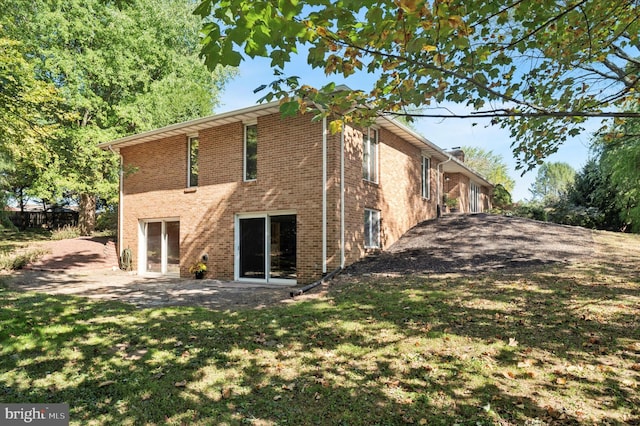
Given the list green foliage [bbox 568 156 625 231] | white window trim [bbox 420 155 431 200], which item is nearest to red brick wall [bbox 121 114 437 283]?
white window trim [bbox 420 155 431 200]

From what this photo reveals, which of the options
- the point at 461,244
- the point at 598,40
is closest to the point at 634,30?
Result: the point at 598,40

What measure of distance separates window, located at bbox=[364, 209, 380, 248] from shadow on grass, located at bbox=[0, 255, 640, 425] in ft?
18.5

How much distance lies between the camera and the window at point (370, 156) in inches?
508

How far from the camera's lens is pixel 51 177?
1989 centimetres

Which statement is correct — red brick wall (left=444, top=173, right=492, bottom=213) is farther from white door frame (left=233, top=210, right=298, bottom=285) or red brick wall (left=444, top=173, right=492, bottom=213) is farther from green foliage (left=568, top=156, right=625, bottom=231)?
white door frame (left=233, top=210, right=298, bottom=285)

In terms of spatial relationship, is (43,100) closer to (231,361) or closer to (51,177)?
(51,177)

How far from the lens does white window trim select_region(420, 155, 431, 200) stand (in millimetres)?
17587

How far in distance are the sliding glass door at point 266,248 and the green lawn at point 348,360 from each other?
4.32 m

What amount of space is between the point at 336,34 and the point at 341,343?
3891 mm

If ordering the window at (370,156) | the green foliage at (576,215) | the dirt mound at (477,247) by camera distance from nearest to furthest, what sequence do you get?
1. the dirt mound at (477,247)
2. the window at (370,156)
3. the green foliage at (576,215)

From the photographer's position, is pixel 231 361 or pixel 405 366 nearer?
pixel 405 366

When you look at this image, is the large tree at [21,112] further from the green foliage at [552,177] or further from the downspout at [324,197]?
the green foliage at [552,177]

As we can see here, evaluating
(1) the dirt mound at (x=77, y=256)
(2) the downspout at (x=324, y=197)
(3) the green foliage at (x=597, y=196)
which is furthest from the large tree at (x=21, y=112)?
(3) the green foliage at (x=597, y=196)

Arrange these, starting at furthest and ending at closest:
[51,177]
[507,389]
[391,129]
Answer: [51,177], [391,129], [507,389]
